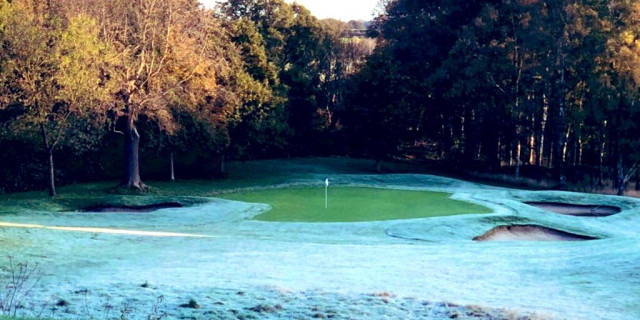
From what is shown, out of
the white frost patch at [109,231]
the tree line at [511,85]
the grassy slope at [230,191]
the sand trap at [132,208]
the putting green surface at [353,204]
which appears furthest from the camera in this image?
the tree line at [511,85]

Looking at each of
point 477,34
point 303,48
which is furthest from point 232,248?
point 303,48

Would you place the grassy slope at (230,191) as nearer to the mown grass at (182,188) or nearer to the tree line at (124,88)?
the mown grass at (182,188)

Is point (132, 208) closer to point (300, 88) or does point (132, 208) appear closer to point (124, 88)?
point (124, 88)

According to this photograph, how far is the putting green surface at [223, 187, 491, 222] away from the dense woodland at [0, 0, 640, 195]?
7.81 metres

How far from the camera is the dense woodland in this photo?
3306cm

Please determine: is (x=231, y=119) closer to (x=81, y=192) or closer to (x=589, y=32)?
(x=81, y=192)

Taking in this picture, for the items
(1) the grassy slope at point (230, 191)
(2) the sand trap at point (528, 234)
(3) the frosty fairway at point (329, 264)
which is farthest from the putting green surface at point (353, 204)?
(2) the sand trap at point (528, 234)

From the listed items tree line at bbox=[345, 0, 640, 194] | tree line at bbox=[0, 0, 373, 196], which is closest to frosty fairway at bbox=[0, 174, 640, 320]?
tree line at bbox=[0, 0, 373, 196]

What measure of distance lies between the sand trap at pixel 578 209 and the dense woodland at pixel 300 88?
1288cm

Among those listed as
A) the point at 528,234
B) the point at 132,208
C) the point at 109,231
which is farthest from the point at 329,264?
the point at 132,208

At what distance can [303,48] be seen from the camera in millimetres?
66875

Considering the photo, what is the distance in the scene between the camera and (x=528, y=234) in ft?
84.3

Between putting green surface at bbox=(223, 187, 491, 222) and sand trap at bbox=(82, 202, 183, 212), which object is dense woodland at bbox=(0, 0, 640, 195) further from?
putting green surface at bbox=(223, 187, 491, 222)

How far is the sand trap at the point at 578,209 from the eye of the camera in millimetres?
31697
